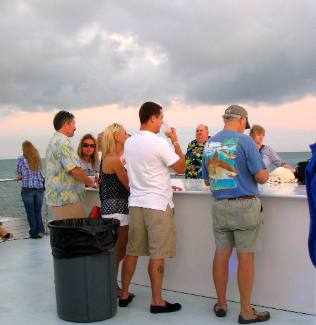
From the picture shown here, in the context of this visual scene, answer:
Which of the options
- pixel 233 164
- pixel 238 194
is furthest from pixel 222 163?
pixel 238 194

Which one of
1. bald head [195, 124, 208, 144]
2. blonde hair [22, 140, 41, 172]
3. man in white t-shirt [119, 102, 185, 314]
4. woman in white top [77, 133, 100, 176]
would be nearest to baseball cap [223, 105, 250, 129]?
man in white t-shirt [119, 102, 185, 314]

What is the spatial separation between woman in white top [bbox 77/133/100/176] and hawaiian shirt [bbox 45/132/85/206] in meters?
1.12

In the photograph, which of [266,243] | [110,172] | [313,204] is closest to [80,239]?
[110,172]

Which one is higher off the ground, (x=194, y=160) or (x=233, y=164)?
(x=194, y=160)

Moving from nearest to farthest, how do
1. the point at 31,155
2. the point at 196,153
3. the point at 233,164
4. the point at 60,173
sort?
the point at 233,164 < the point at 60,173 < the point at 196,153 < the point at 31,155

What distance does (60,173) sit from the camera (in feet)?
13.8

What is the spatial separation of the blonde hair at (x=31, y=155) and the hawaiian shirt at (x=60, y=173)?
9.80 feet

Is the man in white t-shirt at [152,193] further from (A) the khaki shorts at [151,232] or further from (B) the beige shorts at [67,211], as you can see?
(B) the beige shorts at [67,211]

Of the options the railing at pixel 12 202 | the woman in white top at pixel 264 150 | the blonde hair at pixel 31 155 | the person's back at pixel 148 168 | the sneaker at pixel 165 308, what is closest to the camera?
the person's back at pixel 148 168

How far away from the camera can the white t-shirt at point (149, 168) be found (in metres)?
3.62

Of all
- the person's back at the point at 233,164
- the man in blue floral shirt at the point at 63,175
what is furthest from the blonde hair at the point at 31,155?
the person's back at the point at 233,164

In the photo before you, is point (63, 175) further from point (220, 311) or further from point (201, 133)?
point (201, 133)

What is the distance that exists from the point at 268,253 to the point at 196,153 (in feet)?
7.26

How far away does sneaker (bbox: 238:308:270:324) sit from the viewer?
11.7ft
